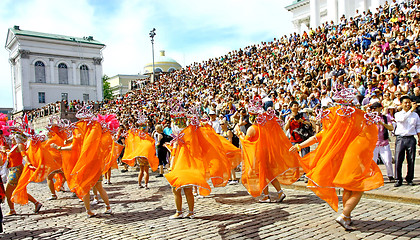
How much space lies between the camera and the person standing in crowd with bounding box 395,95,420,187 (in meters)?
7.17

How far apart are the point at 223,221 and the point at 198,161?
1085 mm

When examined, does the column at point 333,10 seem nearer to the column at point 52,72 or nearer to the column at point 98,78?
the column at point 98,78

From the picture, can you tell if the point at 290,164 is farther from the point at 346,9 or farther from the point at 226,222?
the point at 346,9

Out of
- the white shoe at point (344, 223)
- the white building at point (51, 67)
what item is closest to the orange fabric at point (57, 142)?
the white shoe at point (344, 223)

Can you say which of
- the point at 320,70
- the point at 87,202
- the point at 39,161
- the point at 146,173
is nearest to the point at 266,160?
the point at 87,202

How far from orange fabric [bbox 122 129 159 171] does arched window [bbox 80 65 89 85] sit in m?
53.4

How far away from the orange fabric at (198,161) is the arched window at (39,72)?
56377 mm

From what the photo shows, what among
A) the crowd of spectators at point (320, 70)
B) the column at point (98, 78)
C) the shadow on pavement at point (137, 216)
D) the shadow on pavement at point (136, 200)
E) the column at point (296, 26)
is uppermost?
the column at point (296, 26)

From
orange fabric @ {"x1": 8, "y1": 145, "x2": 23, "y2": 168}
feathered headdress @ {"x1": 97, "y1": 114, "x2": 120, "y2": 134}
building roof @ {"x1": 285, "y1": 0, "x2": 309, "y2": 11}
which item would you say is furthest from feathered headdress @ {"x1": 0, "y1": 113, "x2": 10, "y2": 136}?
building roof @ {"x1": 285, "y1": 0, "x2": 309, "y2": 11}

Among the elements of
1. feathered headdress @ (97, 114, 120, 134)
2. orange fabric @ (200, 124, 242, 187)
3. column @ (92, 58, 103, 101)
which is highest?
column @ (92, 58, 103, 101)

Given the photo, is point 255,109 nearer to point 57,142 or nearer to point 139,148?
point 139,148

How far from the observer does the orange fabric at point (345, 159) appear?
4.87 m

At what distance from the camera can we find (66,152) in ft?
24.0

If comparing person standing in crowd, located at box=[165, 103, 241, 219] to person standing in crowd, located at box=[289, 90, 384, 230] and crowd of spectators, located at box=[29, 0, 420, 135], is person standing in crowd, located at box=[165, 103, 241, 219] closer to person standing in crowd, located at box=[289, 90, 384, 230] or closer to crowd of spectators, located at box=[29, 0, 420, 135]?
person standing in crowd, located at box=[289, 90, 384, 230]
